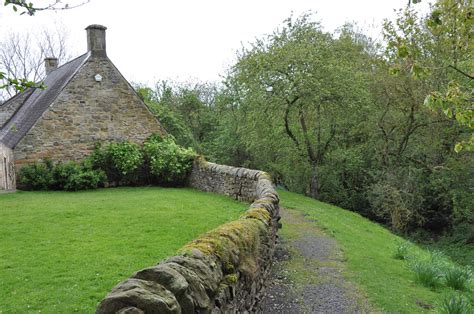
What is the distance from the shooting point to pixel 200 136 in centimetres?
3281

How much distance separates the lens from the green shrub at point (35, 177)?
16.8 m

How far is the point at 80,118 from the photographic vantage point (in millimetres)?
18531

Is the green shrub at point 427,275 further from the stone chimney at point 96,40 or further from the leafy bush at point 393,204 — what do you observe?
the stone chimney at point 96,40

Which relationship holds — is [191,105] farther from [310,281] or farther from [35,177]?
[310,281]

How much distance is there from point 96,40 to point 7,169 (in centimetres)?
700

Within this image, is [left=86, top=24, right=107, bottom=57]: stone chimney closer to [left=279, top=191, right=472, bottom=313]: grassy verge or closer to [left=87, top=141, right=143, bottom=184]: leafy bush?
[left=87, top=141, right=143, bottom=184]: leafy bush

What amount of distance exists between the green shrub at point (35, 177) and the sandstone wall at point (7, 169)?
464 mm

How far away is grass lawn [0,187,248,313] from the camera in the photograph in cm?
594

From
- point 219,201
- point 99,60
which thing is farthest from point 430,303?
point 99,60

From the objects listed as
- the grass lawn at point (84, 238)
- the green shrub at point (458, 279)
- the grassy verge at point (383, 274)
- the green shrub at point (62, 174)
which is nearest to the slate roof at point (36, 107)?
the green shrub at point (62, 174)

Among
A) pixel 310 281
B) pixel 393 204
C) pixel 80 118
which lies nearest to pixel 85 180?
pixel 80 118

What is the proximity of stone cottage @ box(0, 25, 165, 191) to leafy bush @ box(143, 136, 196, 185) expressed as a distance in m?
1.16

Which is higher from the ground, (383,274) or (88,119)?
(88,119)

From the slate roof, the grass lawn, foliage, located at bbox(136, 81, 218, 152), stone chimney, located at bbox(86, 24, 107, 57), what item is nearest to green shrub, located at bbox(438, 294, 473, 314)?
the grass lawn
